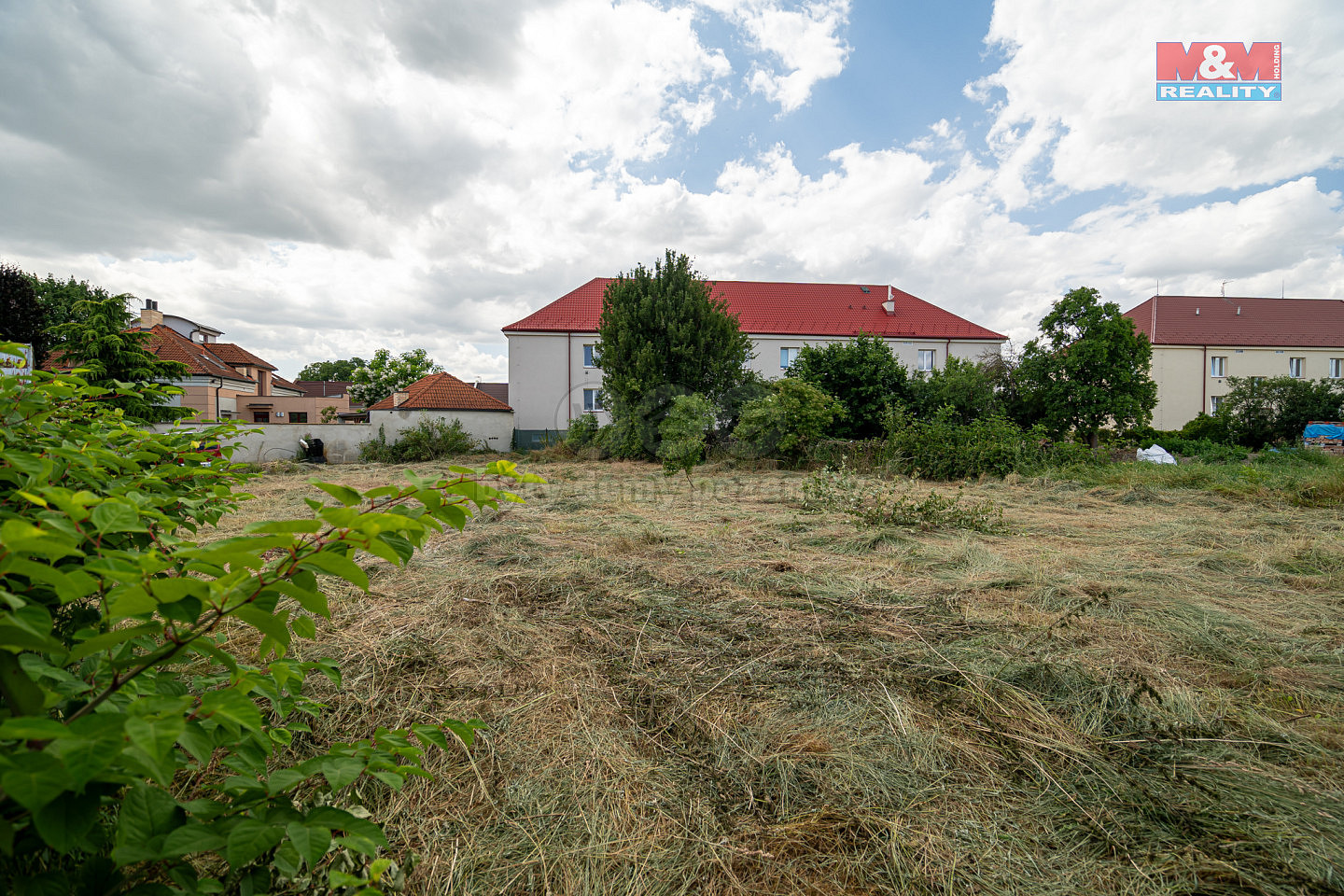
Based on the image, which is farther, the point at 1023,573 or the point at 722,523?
the point at 722,523

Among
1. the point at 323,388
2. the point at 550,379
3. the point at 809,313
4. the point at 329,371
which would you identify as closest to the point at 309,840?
the point at 550,379

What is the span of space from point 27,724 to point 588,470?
42.8 ft

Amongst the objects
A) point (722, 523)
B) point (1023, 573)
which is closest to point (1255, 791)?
point (1023, 573)

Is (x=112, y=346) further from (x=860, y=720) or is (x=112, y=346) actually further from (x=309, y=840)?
(x=860, y=720)

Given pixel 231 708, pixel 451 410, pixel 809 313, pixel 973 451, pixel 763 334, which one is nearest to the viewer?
pixel 231 708

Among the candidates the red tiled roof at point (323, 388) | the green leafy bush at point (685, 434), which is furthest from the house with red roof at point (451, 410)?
the red tiled roof at point (323, 388)

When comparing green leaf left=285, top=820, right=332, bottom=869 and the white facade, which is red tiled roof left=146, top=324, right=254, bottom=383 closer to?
the white facade

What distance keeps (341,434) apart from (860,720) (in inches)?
819

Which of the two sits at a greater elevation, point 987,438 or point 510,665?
point 987,438

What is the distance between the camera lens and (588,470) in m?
13.5

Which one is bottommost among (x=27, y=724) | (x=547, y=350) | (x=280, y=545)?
(x=27, y=724)

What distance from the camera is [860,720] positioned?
81.1 inches

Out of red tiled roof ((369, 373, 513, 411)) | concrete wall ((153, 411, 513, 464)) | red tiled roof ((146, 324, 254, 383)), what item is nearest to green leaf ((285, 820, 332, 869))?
concrete wall ((153, 411, 513, 464))

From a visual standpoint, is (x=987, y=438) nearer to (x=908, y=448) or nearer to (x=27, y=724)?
(x=908, y=448)
